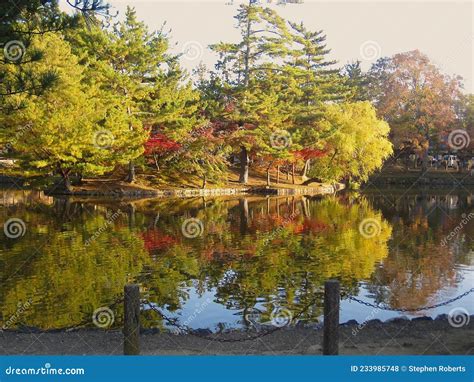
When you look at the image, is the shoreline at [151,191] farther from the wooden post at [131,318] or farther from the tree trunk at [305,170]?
the wooden post at [131,318]

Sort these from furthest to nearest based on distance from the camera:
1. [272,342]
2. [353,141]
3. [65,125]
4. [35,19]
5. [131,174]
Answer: [353,141], [131,174], [65,125], [35,19], [272,342]

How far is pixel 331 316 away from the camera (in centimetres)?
644

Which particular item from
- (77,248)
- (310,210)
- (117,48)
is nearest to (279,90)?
(117,48)

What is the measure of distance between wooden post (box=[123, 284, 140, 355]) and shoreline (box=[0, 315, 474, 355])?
0.67 m

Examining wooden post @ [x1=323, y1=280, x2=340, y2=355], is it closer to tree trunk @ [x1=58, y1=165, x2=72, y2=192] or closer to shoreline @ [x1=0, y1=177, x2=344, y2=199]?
shoreline @ [x1=0, y1=177, x2=344, y2=199]

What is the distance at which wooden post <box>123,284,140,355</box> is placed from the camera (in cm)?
637

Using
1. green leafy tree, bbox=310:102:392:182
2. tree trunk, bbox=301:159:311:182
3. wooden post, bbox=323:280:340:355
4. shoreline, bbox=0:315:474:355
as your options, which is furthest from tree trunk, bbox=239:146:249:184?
wooden post, bbox=323:280:340:355

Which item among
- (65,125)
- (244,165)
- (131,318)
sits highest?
(65,125)

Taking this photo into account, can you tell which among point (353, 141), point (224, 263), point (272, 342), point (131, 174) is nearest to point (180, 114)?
point (131, 174)

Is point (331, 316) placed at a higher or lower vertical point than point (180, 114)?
lower

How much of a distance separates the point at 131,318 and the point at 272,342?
7.68 feet

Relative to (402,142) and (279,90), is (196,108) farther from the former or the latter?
(402,142)

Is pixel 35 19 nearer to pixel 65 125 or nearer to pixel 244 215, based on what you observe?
pixel 244 215

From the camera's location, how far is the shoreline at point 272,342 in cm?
729
